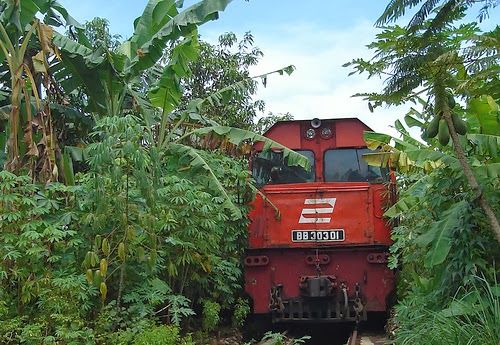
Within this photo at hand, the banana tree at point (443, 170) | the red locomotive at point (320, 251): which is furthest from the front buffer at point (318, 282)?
the banana tree at point (443, 170)

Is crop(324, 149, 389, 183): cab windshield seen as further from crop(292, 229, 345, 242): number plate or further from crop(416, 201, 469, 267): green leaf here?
crop(416, 201, 469, 267): green leaf

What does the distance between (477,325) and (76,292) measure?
376cm

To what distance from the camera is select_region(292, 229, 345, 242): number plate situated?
9.22 m

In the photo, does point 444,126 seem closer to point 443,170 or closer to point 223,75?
point 443,170

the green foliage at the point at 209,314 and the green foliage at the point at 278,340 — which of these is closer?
the green foliage at the point at 278,340

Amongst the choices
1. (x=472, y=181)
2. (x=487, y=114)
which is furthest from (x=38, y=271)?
(x=487, y=114)

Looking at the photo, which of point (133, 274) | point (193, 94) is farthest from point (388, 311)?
point (193, 94)

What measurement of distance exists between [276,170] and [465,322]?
5.12 meters

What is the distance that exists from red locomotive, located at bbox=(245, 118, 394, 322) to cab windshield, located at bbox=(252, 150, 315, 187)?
12.2 inches

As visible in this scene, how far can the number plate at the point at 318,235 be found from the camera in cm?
922

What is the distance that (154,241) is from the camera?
671 cm

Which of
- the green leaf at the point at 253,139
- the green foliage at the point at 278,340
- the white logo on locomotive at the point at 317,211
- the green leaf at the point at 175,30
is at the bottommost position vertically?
the green foliage at the point at 278,340

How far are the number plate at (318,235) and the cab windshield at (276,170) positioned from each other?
3.58ft

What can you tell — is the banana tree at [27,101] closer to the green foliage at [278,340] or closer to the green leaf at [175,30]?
the green leaf at [175,30]
